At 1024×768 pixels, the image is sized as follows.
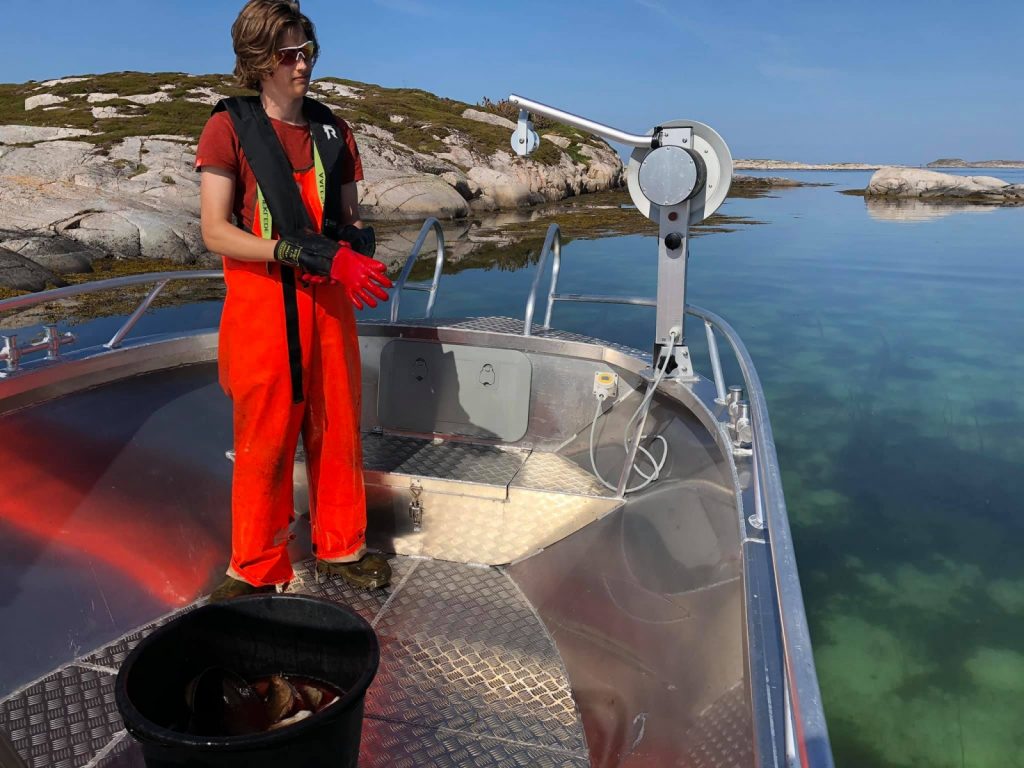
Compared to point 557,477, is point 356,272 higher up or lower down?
higher up

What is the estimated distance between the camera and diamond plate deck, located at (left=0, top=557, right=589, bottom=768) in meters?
2.16

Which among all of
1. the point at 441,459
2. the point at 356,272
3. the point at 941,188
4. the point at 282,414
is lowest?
the point at 441,459

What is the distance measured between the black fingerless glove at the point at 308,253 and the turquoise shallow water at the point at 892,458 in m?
3.05

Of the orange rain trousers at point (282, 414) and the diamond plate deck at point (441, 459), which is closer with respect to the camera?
the orange rain trousers at point (282, 414)

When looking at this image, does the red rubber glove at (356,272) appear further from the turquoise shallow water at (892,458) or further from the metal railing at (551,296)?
the turquoise shallow water at (892,458)

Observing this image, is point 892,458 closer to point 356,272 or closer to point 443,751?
point 443,751

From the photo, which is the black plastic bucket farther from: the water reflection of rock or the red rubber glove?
the water reflection of rock

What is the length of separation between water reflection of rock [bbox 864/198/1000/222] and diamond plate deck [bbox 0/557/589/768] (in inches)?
1303

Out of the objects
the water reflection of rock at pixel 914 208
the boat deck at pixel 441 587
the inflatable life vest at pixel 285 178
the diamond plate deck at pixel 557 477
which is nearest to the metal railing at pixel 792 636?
the boat deck at pixel 441 587

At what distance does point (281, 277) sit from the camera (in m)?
2.28

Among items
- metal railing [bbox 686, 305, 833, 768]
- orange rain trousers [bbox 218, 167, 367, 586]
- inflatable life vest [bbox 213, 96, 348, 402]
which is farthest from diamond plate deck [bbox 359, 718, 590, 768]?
inflatable life vest [bbox 213, 96, 348, 402]

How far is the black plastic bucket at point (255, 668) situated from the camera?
140cm

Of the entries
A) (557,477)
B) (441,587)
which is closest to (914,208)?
(557,477)

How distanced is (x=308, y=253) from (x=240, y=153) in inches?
15.3
